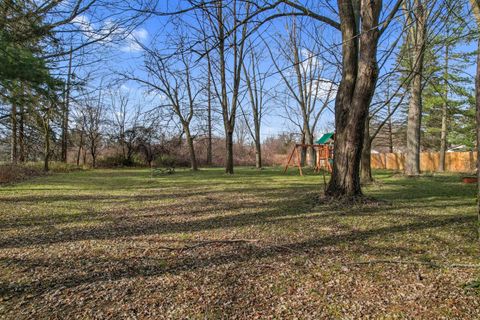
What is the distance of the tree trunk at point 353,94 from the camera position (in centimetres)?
428

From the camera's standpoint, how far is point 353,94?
4473mm

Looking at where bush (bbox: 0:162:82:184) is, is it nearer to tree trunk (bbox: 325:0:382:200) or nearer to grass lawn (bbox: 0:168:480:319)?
grass lawn (bbox: 0:168:480:319)

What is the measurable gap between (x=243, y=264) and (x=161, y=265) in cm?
60

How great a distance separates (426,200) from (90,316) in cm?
492

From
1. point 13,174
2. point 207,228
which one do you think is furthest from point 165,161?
point 207,228

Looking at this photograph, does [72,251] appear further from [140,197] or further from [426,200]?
[426,200]

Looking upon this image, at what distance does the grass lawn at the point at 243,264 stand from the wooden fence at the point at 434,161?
1456 cm

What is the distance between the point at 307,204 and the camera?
4.66 meters

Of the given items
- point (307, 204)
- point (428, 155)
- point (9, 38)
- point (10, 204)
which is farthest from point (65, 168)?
point (428, 155)

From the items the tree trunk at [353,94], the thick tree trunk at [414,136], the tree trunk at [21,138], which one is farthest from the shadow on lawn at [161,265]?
the tree trunk at [21,138]

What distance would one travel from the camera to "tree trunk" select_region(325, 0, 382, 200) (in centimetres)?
428

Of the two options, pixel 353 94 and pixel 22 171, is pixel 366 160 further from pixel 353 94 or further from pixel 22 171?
pixel 22 171

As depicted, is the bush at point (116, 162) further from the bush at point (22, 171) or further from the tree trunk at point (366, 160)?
the tree trunk at point (366, 160)

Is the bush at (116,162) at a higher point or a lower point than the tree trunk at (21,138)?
lower
